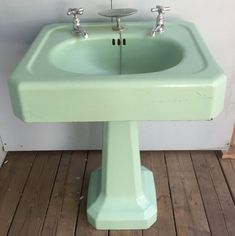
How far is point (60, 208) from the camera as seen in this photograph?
1.36m

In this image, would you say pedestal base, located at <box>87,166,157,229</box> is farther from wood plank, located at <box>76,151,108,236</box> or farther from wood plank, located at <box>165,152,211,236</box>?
wood plank, located at <box>165,152,211,236</box>

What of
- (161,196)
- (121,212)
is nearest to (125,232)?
(121,212)

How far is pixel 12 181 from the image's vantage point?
4.96 ft

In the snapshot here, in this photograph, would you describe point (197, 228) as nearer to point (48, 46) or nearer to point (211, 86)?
point (211, 86)

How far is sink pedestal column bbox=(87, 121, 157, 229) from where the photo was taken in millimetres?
1112

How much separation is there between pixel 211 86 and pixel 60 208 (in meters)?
0.89

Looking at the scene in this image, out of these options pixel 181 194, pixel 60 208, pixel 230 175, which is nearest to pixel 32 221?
pixel 60 208

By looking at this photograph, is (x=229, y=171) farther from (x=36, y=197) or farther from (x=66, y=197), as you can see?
(x=36, y=197)

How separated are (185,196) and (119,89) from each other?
809mm

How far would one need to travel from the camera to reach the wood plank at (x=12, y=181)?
4.39 feet

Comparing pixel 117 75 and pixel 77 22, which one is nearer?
→ pixel 117 75

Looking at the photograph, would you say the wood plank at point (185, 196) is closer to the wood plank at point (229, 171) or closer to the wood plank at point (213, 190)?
the wood plank at point (213, 190)

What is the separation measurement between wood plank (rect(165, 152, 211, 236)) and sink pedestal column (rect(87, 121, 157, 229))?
0.39ft

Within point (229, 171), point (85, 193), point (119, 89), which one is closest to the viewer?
point (119, 89)
